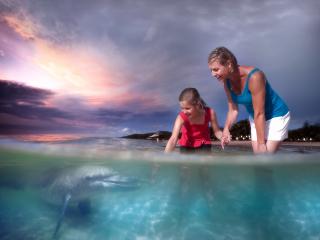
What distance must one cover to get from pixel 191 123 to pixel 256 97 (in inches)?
67.4

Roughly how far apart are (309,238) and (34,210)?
1134cm

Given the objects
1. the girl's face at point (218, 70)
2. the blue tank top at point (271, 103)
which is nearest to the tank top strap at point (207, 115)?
the blue tank top at point (271, 103)

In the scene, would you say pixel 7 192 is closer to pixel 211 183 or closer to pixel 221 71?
pixel 211 183

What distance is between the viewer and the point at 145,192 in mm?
12516

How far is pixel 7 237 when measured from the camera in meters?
8.87

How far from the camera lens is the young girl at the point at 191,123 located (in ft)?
17.2

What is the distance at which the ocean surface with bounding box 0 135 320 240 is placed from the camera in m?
8.84

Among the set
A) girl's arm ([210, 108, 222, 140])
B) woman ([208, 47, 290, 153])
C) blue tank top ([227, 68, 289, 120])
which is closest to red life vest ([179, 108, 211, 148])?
girl's arm ([210, 108, 222, 140])

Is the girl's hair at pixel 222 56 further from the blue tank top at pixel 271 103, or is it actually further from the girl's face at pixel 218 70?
the blue tank top at pixel 271 103

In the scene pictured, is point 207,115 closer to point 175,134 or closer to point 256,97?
point 175,134

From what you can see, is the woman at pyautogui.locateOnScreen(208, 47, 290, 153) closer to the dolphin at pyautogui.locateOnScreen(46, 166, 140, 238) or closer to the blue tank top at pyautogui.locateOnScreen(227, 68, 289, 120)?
the blue tank top at pyautogui.locateOnScreen(227, 68, 289, 120)

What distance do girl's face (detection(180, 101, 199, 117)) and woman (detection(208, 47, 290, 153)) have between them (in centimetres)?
78

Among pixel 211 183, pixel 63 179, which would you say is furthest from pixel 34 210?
pixel 211 183

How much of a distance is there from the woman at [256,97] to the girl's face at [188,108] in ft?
2.57
